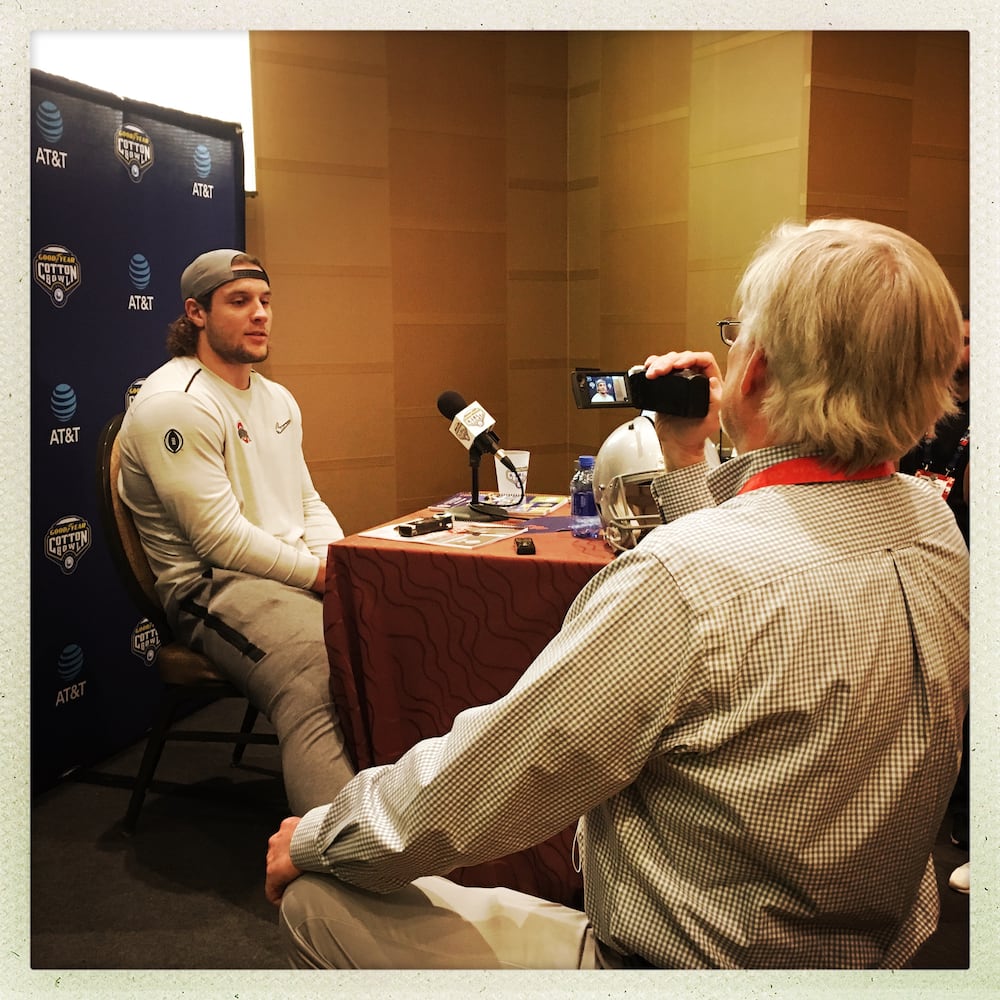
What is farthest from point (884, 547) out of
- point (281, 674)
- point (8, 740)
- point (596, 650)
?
point (281, 674)

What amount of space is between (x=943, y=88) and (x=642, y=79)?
3.74 feet

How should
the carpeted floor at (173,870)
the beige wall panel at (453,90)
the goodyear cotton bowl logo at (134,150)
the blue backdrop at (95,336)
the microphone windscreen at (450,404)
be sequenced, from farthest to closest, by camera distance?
1. the beige wall panel at (453,90)
2. the goodyear cotton bowl logo at (134,150)
3. the blue backdrop at (95,336)
4. the microphone windscreen at (450,404)
5. the carpeted floor at (173,870)

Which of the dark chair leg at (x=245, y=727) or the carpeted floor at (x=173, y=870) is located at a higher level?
the dark chair leg at (x=245, y=727)

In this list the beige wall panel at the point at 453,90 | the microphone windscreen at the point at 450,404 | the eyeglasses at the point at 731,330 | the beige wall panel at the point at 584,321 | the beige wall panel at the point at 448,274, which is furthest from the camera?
the beige wall panel at the point at 584,321

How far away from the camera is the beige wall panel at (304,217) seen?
3.11m

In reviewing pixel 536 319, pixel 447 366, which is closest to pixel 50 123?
pixel 447 366

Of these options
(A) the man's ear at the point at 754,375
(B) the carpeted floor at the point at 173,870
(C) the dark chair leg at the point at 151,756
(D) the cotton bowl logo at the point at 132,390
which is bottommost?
(B) the carpeted floor at the point at 173,870

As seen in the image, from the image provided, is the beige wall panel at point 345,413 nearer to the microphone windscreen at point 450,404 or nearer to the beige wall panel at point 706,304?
the microphone windscreen at point 450,404

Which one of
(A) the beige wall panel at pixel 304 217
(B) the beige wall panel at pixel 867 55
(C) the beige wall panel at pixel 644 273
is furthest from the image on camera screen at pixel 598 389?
(A) the beige wall panel at pixel 304 217

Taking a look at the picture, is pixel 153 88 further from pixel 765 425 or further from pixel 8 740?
pixel 765 425

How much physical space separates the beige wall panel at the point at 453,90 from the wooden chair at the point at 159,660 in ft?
4.28

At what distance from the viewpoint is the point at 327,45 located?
2.83 m

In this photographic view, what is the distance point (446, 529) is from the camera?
2301 mm

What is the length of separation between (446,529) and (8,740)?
964mm
